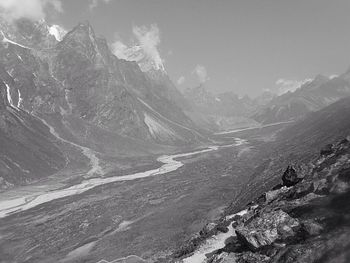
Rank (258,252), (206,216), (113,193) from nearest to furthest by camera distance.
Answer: (258,252)
(206,216)
(113,193)

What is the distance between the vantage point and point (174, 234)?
9125cm

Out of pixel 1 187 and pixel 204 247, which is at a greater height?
pixel 1 187

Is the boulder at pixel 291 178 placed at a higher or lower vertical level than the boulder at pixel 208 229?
higher

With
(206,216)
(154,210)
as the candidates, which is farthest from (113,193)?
(206,216)

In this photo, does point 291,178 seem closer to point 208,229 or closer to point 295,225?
point 208,229

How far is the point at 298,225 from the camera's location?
Result: 47156 millimetres

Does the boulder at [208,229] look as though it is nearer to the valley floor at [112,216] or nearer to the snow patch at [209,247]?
the snow patch at [209,247]

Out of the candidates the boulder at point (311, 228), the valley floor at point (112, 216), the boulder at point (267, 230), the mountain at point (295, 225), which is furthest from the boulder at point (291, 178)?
the valley floor at point (112, 216)

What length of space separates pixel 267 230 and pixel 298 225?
311cm

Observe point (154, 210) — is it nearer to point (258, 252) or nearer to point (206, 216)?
point (206, 216)

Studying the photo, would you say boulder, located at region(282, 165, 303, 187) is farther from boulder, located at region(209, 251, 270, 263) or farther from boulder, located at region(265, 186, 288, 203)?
boulder, located at region(209, 251, 270, 263)

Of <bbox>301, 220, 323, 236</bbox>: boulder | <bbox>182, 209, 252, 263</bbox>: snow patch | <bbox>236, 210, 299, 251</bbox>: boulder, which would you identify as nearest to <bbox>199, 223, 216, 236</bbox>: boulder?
<bbox>182, 209, 252, 263</bbox>: snow patch

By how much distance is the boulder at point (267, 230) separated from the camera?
46.6 metres

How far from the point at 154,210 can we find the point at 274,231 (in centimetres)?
8185
